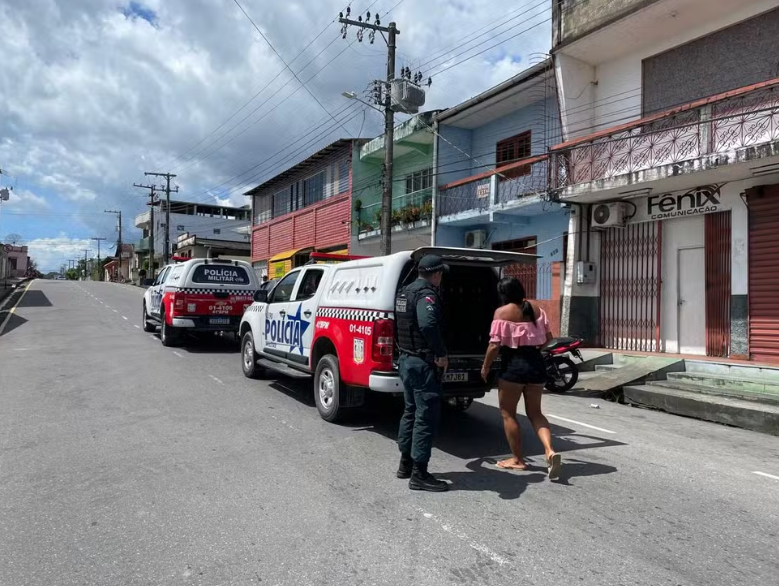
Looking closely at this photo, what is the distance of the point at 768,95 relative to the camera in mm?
9773

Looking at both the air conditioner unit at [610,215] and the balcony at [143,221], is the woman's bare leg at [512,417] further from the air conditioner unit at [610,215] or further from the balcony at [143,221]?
the balcony at [143,221]

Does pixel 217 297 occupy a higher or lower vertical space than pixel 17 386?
higher

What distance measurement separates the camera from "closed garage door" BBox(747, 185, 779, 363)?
33.2 ft

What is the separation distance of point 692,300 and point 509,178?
566cm

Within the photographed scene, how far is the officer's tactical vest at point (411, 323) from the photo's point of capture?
451 centimetres

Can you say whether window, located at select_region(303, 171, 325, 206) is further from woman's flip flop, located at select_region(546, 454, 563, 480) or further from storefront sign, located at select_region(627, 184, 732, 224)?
woman's flip flop, located at select_region(546, 454, 563, 480)

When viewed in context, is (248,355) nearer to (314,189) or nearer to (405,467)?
(405,467)

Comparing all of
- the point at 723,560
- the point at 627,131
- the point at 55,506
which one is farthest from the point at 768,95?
the point at 55,506

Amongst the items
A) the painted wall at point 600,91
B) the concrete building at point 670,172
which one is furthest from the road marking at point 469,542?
the painted wall at point 600,91

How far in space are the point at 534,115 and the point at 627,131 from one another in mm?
4210

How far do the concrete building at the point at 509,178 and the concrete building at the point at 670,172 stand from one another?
959 millimetres

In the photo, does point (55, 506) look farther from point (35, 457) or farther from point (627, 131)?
point (627, 131)

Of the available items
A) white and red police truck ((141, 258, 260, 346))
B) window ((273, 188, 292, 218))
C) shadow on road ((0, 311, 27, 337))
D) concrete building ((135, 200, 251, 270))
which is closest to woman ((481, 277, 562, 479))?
white and red police truck ((141, 258, 260, 346))

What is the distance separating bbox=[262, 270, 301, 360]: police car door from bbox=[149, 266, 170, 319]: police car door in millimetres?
6740
